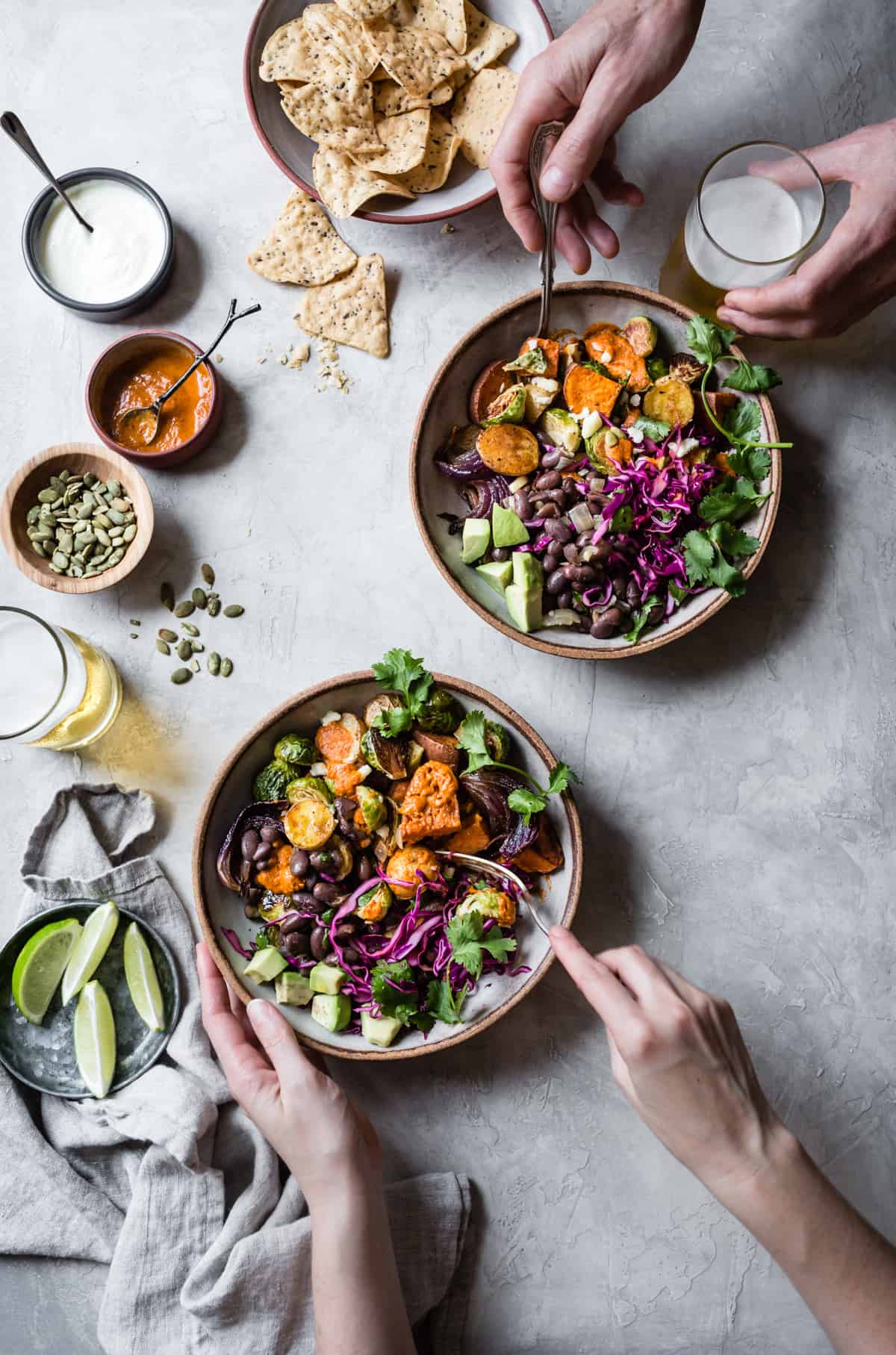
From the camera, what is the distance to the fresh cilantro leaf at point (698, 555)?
2.20 meters

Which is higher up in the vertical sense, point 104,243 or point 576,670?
point 104,243

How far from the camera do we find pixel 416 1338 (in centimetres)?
235

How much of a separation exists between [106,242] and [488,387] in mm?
1016

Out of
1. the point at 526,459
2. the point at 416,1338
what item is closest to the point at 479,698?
the point at 526,459

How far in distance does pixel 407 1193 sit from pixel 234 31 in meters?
2.87

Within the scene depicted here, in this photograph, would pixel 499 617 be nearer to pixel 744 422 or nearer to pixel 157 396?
pixel 744 422

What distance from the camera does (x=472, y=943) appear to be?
2104 mm

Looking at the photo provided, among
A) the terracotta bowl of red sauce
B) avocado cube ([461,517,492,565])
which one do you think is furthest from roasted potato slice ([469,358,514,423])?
the terracotta bowl of red sauce

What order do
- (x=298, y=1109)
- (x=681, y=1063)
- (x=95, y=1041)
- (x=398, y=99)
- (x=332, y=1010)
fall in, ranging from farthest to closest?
1. (x=398, y=99)
2. (x=95, y=1041)
3. (x=332, y=1010)
4. (x=298, y=1109)
5. (x=681, y=1063)

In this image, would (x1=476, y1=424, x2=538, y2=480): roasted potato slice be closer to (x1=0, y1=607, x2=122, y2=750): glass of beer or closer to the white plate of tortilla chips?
the white plate of tortilla chips

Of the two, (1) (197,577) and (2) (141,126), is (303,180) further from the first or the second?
(1) (197,577)

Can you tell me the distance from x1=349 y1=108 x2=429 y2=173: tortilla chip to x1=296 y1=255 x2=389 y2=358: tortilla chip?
200mm

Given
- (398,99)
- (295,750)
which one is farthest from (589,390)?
(295,750)

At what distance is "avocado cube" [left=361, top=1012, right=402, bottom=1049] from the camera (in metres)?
2.14
